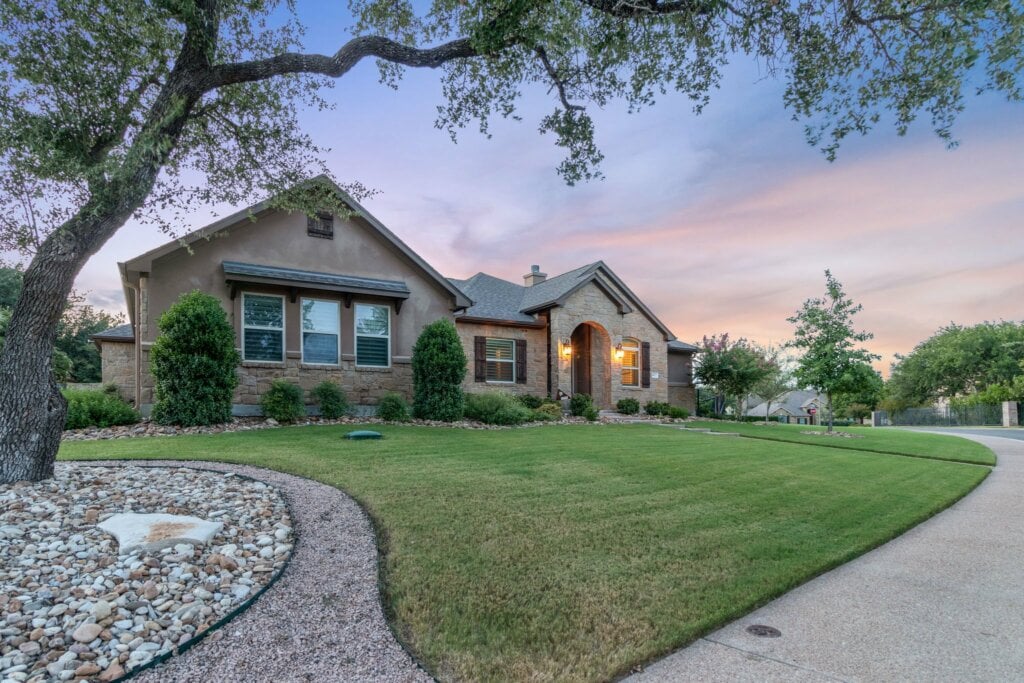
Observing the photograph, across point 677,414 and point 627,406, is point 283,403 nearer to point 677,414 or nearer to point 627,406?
point 627,406

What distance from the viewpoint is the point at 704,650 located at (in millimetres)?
2801

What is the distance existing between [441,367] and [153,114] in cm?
823

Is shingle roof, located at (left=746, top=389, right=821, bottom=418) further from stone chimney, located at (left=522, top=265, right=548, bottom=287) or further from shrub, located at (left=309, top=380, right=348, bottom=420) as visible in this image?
shrub, located at (left=309, top=380, right=348, bottom=420)

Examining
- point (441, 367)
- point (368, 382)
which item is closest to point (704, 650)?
point (441, 367)

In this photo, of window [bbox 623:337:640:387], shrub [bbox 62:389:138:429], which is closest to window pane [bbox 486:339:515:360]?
window [bbox 623:337:640:387]

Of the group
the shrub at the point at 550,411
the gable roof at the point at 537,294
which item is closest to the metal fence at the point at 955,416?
the gable roof at the point at 537,294

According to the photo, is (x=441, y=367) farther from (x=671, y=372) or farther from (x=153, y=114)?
(x=671, y=372)

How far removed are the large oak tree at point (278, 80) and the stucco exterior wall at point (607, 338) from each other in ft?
33.3

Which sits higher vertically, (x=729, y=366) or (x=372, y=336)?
(x=372, y=336)

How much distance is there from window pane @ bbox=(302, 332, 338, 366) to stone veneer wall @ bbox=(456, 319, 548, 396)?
4273 mm

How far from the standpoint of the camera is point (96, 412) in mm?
10125

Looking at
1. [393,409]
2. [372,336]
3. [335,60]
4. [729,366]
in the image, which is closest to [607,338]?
[729,366]

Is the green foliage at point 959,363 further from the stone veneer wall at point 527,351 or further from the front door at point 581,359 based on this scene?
the stone veneer wall at point 527,351

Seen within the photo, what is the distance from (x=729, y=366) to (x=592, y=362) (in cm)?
616
